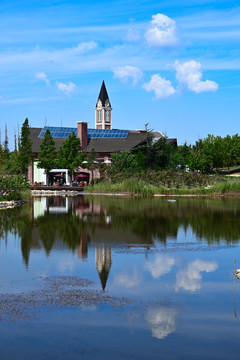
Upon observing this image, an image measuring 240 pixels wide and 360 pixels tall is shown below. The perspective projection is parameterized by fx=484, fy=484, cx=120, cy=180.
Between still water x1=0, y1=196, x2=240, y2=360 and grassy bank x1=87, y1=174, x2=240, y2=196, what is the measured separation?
26.9m

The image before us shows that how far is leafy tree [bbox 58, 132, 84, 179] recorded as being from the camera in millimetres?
63825

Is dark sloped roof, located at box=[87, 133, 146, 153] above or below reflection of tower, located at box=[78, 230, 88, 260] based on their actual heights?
above

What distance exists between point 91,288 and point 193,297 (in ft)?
7.20

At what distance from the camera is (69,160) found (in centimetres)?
6450

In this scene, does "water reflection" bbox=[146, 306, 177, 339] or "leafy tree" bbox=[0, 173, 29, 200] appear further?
"leafy tree" bbox=[0, 173, 29, 200]

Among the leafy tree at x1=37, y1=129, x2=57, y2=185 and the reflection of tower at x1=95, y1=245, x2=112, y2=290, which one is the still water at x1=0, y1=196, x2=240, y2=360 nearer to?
the reflection of tower at x1=95, y1=245, x2=112, y2=290

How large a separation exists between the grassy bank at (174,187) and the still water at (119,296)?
2688 cm

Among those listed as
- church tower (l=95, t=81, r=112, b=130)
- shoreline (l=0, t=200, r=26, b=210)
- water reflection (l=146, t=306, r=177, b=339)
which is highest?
church tower (l=95, t=81, r=112, b=130)

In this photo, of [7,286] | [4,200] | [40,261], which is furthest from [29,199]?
[7,286]

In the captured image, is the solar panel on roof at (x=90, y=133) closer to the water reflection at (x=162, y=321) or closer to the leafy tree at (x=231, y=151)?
the leafy tree at (x=231, y=151)

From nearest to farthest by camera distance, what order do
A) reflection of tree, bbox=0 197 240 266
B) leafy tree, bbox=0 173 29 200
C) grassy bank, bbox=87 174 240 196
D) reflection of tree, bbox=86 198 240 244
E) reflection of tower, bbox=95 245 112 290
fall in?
1. reflection of tower, bbox=95 245 112 290
2. reflection of tree, bbox=0 197 240 266
3. reflection of tree, bbox=86 198 240 244
4. leafy tree, bbox=0 173 29 200
5. grassy bank, bbox=87 174 240 196

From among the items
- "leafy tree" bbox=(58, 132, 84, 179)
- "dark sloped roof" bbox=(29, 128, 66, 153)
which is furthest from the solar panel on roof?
"leafy tree" bbox=(58, 132, 84, 179)

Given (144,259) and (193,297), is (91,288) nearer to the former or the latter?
(193,297)

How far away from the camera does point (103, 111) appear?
11294 centimetres
